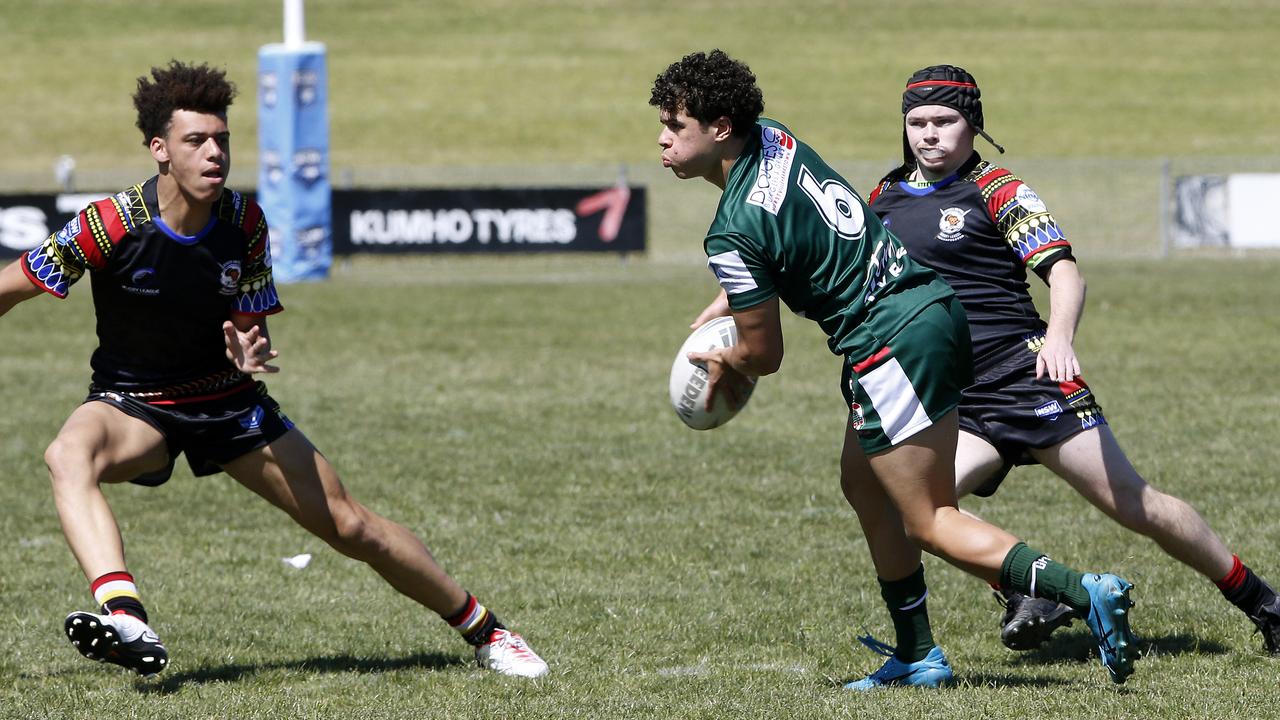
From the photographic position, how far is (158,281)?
5207 millimetres

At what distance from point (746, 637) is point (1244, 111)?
136 ft

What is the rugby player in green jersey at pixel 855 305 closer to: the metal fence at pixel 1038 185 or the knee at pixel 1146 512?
the knee at pixel 1146 512

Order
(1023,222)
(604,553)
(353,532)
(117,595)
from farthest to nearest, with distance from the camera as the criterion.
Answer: (604,553) → (353,532) → (1023,222) → (117,595)

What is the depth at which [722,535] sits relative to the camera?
7637 millimetres

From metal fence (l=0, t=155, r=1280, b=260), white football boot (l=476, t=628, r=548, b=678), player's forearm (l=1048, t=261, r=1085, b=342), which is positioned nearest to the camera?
player's forearm (l=1048, t=261, r=1085, b=342)

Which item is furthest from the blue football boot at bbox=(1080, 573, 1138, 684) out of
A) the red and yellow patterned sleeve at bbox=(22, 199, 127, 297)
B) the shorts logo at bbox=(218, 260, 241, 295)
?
the red and yellow patterned sleeve at bbox=(22, 199, 127, 297)

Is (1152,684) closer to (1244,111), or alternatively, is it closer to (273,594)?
(273,594)

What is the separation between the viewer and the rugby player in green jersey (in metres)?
4.49

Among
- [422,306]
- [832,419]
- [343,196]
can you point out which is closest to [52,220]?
[343,196]

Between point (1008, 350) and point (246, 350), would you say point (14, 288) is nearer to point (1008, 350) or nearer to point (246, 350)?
point (246, 350)

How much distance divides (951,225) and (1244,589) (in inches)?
62.9

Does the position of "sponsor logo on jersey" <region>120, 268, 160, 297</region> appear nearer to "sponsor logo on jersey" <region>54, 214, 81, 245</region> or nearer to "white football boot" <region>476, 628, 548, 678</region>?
"sponsor logo on jersey" <region>54, 214, 81, 245</region>

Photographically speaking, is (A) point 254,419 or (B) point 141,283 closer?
(B) point 141,283

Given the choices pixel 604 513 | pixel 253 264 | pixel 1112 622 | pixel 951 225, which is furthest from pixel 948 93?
pixel 604 513
